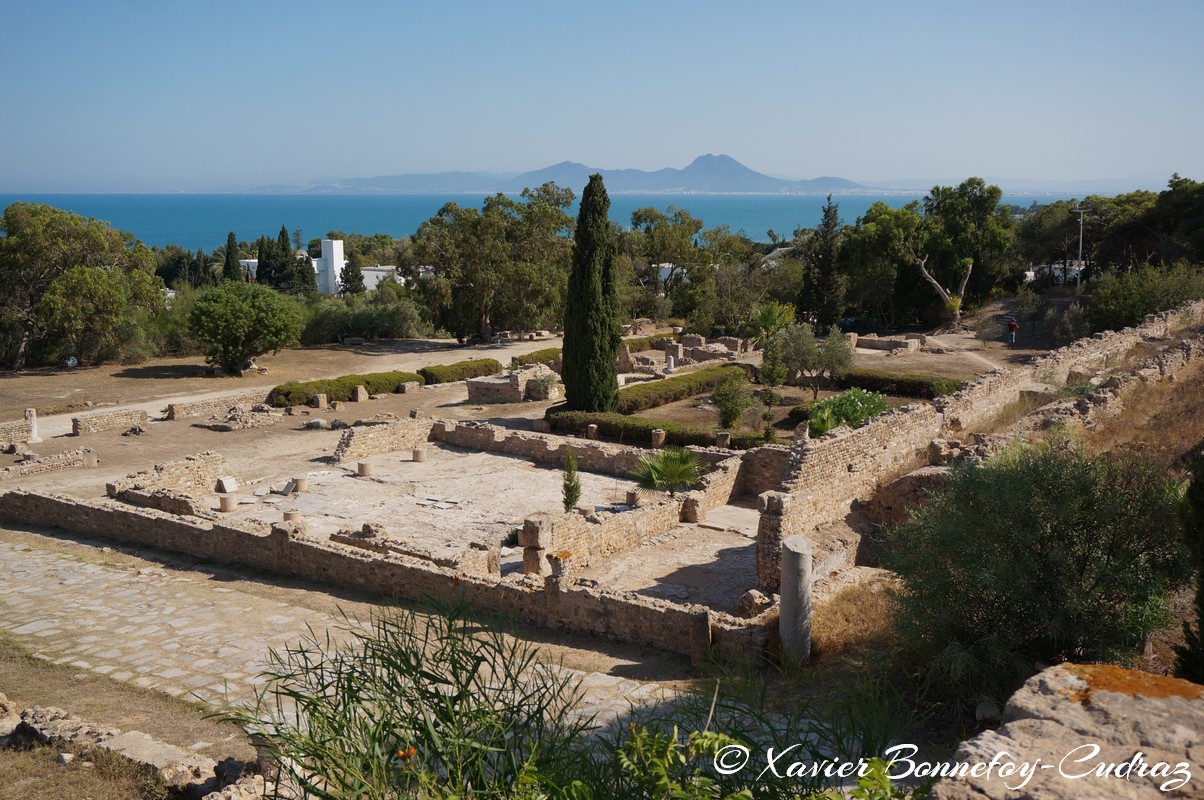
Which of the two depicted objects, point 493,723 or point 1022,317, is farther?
point 1022,317

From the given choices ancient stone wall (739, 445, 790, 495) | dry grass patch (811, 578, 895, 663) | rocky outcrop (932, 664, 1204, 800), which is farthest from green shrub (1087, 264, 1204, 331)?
rocky outcrop (932, 664, 1204, 800)

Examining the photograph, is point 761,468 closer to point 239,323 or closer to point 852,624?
point 852,624

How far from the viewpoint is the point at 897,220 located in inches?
1953

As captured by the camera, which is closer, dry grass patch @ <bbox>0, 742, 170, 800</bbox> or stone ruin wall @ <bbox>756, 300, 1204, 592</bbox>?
dry grass patch @ <bbox>0, 742, 170, 800</bbox>

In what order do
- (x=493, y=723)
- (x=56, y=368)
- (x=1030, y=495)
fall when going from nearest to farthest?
1. (x=493, y=723)
2. (x=1030, y=495)
3. (x=56, y=368)

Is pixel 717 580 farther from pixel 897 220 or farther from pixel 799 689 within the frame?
pixel 897 220

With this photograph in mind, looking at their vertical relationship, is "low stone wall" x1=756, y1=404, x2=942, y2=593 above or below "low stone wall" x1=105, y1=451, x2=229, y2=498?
above

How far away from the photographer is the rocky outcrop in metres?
4.37

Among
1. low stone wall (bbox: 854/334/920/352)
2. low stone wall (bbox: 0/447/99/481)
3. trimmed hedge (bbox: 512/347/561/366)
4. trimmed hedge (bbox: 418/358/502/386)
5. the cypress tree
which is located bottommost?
low stone wall (bbox: 0/447/99/481)

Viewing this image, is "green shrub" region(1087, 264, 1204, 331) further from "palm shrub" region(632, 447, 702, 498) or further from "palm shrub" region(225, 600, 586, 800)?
"palm shrub" region(225, 600, 586, 800)

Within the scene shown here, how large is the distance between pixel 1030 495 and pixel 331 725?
6.41m

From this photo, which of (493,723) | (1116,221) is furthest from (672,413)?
(1116,221)

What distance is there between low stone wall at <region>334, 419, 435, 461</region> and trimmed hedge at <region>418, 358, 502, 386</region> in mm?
11287

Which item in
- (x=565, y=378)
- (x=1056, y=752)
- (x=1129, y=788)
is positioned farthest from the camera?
(x=565, y=378)
